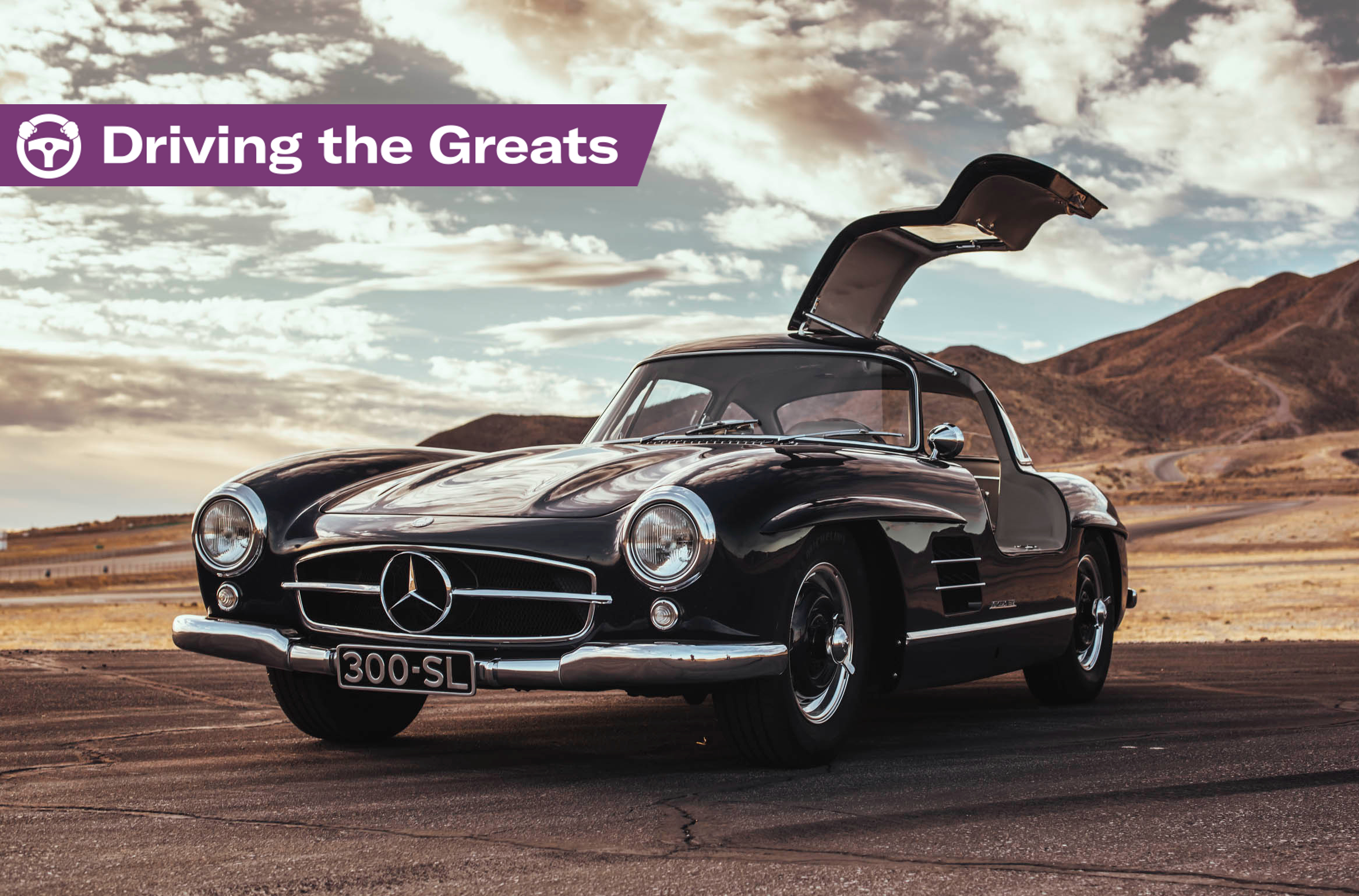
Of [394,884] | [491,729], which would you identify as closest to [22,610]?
[491,729]

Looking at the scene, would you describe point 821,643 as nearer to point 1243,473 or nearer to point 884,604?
point 884,604

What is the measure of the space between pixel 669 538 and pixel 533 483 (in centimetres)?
88

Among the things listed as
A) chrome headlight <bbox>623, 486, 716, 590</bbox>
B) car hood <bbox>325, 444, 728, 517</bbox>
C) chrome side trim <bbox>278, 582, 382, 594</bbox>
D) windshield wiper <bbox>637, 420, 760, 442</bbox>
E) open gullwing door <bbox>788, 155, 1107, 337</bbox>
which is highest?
open gullwing door <bbox>788, 155, 1107, 337</bbox>

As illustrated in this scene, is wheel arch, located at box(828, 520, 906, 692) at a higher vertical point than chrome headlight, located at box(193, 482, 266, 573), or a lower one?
lower

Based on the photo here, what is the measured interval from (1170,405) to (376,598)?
165217 mm

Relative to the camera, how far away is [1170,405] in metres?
159

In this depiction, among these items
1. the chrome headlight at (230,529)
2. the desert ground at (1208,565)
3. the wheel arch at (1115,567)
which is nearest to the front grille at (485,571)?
the chrome headlight at (230,529)

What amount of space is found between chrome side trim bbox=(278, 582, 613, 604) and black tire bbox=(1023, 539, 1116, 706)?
3491mm

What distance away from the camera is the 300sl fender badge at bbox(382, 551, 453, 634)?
484cm

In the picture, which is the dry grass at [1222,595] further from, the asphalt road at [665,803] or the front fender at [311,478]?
the front fender at [311,478]

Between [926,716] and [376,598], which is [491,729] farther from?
[926,716]

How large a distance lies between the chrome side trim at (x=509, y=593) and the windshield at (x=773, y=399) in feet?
5.58

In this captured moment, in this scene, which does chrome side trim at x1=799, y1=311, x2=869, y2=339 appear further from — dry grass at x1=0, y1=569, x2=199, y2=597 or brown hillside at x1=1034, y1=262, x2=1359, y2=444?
brown hillside at x1=1034, y1=262, x2=1359, y2=444

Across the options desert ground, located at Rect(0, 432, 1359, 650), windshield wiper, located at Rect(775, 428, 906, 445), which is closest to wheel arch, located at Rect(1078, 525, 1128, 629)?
windshield wiper, located at Rect(775, 428, 906, 445)
